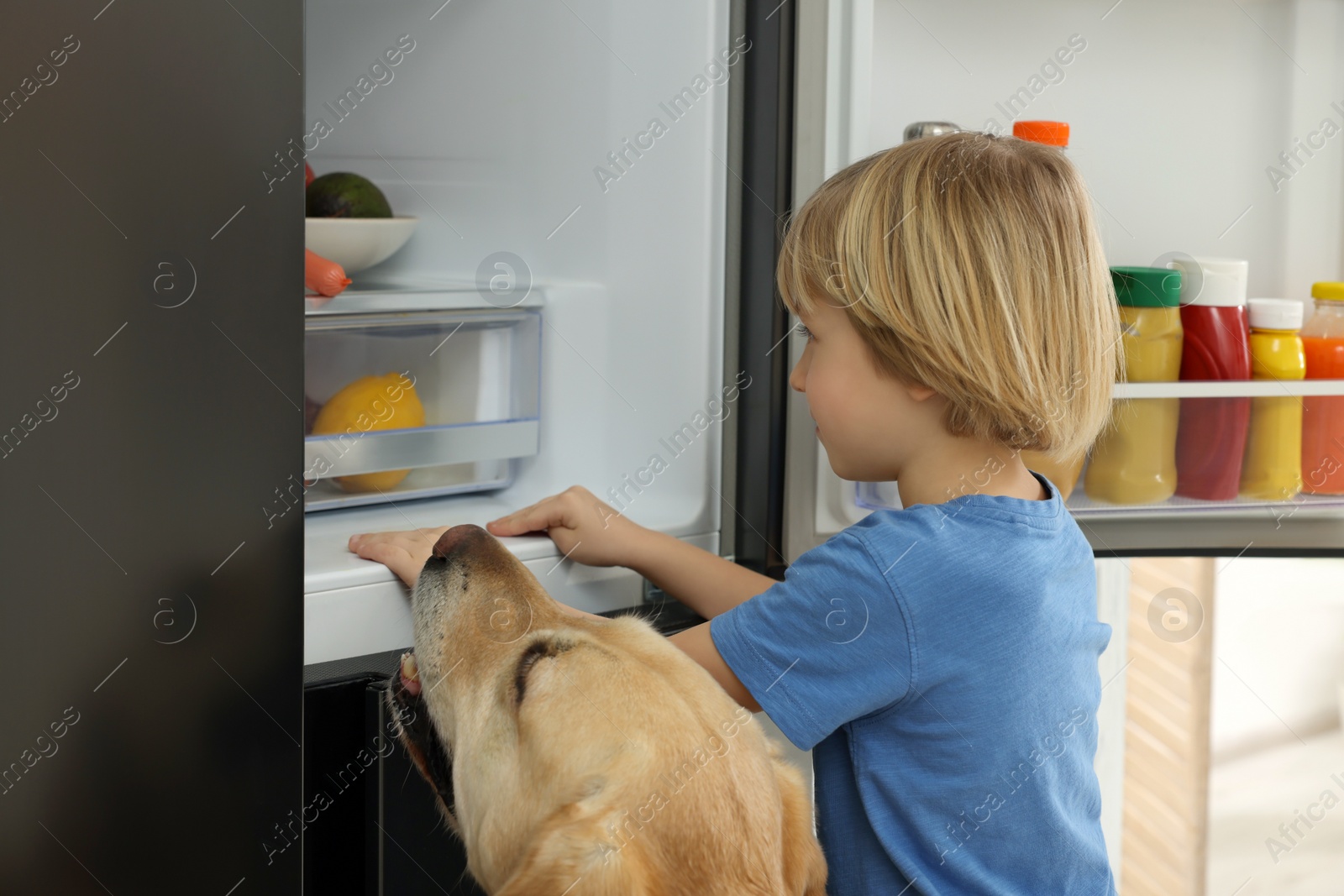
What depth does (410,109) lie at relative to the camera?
3.86ft

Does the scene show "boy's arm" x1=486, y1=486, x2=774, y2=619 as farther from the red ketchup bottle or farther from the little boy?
the red ketchup bottle

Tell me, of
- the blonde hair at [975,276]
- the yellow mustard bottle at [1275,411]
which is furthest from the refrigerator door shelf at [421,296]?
the yellow mustard bottle at [1275,411]

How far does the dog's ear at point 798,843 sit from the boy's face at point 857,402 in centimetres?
25

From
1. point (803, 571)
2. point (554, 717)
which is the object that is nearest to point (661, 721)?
point (554, 717)

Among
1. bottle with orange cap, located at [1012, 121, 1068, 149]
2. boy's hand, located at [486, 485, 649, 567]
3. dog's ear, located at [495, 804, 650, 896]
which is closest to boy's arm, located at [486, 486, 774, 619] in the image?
boy's hand, located at [486, 485, 649, 567]

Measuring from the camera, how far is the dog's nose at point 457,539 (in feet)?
2.66

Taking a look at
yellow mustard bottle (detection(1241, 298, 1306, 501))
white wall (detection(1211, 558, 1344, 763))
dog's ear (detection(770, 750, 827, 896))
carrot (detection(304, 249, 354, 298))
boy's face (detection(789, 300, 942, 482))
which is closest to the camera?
dog's ear (detection(770, 750, 827, 896))

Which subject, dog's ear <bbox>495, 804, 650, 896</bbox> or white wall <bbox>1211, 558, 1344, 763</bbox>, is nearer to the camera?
dog's ear <bbox>495, 804, 650, 896</bbox>

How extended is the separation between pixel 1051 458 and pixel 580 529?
1.38ft

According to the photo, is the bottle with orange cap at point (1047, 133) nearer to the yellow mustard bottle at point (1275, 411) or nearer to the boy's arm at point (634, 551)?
the yellow mustard bottle at point (1275, 411)

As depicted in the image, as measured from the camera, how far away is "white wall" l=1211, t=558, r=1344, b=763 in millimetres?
1195

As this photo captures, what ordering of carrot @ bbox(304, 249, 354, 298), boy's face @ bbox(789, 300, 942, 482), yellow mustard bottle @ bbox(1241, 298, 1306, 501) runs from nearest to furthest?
boy's face @ bbox(789, 300, 942, 482) < carrot @ bbox(304, 249, 354, 298) < yellow mustard bottle @ bbox(1241, 298, 1306, 501)

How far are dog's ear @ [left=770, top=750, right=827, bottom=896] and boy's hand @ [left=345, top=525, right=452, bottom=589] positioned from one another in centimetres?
32

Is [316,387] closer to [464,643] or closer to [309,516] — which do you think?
[309,516]
